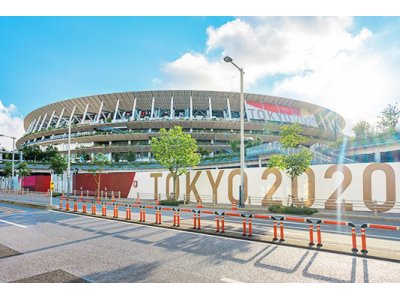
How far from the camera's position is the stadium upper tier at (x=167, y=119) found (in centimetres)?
7174

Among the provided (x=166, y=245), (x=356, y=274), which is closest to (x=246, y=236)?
(x=166, y=245)

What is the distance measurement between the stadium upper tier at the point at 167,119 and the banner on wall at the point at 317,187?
140 ft

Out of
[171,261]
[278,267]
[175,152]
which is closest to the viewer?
[278,267]

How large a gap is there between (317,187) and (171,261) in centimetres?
1697

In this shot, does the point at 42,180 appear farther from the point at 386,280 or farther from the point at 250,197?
the point at 386,280

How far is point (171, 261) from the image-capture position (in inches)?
290

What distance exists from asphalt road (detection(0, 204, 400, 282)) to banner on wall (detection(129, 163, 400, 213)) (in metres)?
11.9

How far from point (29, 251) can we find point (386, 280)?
9.53 meters

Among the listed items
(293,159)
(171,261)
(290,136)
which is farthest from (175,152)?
(171,261)

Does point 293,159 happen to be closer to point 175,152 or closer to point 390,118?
point 175,152

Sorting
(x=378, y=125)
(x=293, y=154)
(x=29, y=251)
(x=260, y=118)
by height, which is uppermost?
(x=260, y=118)

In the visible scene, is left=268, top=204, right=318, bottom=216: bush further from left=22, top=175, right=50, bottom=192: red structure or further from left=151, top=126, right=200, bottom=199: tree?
left=22, top=175, right=50, bottom=192: red structure

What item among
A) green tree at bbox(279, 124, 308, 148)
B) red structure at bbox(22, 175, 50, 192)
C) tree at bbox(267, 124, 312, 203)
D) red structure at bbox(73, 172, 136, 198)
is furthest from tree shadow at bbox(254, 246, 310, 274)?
red structure at bbox(22, 175, 50, 192)

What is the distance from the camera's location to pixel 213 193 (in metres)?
27.0
